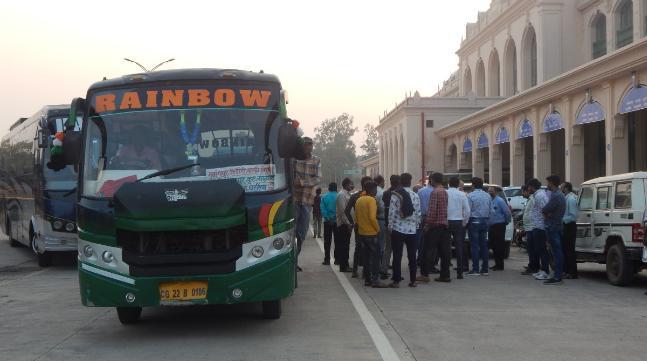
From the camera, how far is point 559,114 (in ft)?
102

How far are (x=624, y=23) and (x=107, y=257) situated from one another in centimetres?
3909

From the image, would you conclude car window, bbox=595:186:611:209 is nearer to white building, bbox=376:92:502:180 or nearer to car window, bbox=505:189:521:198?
car window, bbox=505:189:521:198

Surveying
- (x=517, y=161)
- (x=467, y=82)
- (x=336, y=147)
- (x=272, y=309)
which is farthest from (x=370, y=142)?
(x=272, y=309)

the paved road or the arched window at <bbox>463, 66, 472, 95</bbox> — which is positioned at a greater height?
the arched window at <bbox>463, 66, 472, 95</bbox>

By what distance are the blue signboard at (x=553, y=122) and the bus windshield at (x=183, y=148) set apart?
25550mm

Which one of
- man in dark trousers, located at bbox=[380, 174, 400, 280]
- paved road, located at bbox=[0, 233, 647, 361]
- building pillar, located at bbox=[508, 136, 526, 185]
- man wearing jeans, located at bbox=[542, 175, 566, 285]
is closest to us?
paved road, located at bbox=[0, 233, 647, 361]

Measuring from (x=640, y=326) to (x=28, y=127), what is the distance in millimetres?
15019

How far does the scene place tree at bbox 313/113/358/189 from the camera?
129 m

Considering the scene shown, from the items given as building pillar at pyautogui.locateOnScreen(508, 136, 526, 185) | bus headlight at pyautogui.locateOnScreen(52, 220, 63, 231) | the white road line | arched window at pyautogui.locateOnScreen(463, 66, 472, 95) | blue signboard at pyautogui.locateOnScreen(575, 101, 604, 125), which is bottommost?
the white road line

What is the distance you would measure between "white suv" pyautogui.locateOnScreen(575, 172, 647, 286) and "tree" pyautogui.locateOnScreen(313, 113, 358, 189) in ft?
362

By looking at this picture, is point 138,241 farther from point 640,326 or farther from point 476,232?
point 476,232

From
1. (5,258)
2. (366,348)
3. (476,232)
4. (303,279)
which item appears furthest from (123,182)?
(5,258)

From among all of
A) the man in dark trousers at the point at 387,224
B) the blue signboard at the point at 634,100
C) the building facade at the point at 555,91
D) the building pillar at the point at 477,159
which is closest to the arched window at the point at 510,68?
the building facade at the point at 555,91

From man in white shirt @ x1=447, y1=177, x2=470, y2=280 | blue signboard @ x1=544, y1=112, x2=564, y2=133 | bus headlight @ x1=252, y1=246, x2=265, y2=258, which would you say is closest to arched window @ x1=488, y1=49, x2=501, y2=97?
blue signboard @ x1=544, y1=112, x2=564, y2=133
